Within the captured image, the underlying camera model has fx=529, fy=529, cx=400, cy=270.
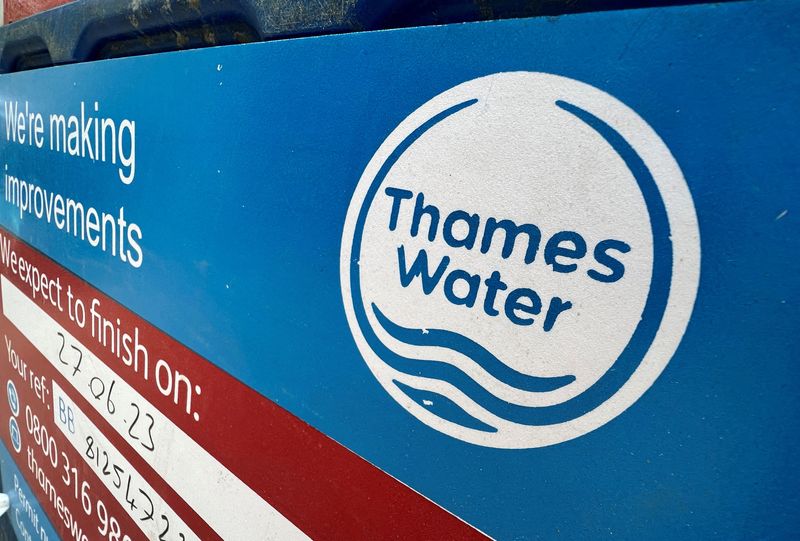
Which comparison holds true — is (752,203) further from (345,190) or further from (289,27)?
(289,27)

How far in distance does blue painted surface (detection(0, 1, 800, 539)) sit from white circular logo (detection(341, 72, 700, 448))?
0.05 feet

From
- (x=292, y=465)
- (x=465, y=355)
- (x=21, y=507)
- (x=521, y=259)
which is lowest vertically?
(x=21, y=507)

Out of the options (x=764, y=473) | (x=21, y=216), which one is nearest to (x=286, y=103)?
(x=764, y=473)

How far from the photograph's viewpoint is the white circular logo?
0.40m

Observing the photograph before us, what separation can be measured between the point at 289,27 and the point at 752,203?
0.55 metres

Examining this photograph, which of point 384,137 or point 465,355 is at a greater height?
point 384,137

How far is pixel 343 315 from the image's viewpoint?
608mm

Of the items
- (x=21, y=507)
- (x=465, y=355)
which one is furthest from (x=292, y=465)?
(x=21, y=507)

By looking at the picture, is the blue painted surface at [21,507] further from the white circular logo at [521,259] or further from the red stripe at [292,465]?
the white circular logo at [521,259]

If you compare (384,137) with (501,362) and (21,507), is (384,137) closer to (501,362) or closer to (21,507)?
(501,362)

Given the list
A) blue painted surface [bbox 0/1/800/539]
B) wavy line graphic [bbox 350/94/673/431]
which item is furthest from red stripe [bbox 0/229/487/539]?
wavy line graphic [bbox 350/94/673/431]

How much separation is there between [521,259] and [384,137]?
20 cm

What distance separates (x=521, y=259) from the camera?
461mm

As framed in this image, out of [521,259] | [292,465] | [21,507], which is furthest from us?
[21,507]
